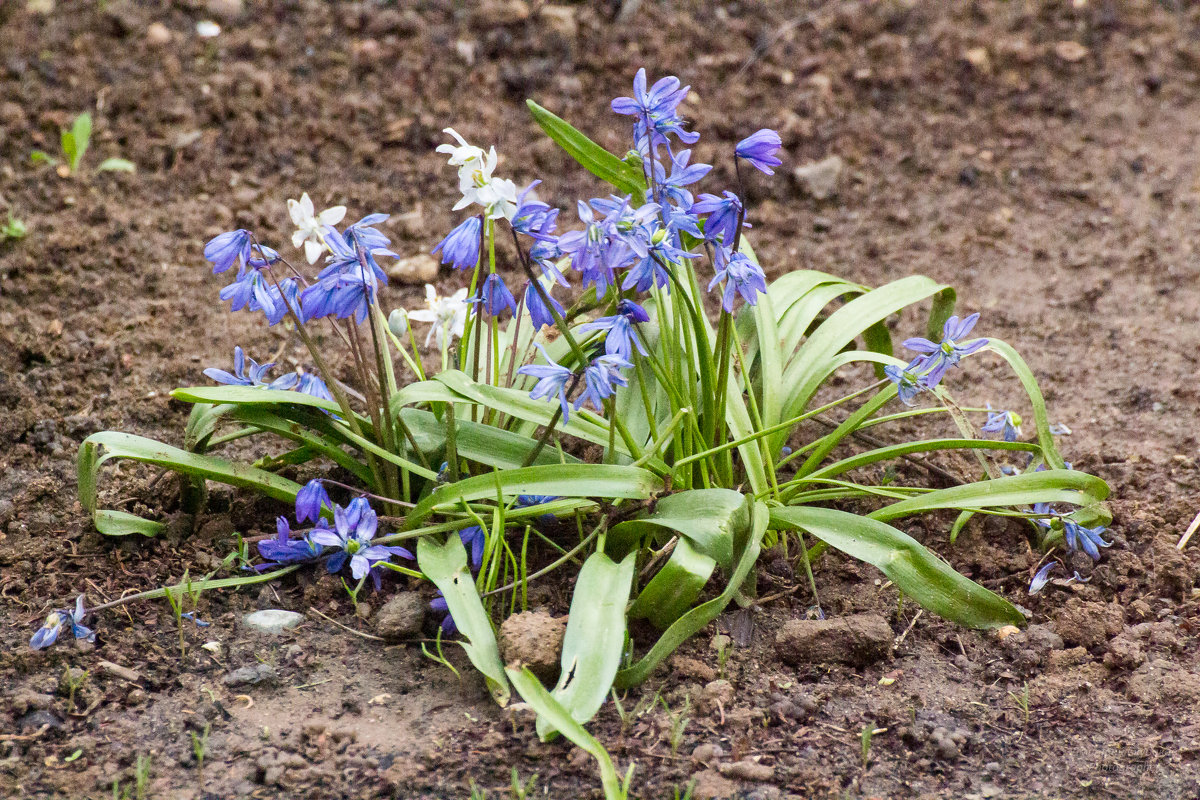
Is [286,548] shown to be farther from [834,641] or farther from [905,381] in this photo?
[905,381]

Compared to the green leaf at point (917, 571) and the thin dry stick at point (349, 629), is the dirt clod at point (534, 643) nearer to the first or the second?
the thin dry stick at point (349, 629)

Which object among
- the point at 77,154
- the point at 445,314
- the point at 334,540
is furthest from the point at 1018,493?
the point at 77,154

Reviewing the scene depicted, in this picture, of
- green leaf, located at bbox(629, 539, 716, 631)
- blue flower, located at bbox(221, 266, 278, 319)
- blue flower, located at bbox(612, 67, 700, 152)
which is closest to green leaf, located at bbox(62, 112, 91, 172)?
blue flower, located at bbox(221, 266, 278, 319)

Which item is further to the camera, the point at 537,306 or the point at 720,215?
the point at 537,306

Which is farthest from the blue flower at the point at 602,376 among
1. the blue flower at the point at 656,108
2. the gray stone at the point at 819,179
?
the gray stone at the point at 819,179

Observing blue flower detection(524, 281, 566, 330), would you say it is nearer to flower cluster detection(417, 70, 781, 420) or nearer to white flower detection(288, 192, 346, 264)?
flower cluster detection(417, 70, 781, 420)
